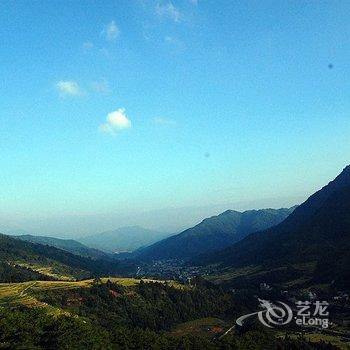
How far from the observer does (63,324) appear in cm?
9612

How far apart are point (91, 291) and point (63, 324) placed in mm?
104166

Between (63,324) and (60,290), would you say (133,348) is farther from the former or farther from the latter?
(60,290)

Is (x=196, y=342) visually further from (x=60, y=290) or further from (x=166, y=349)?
(x=60, y=290)

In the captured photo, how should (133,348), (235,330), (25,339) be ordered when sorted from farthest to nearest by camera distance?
(235,330) → (133,348) → (25,339)

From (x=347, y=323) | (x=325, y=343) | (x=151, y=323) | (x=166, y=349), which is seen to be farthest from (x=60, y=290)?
(x=347, y=323)

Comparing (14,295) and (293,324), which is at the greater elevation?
(14,295)

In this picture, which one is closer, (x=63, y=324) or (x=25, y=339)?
(x=25, y=339)

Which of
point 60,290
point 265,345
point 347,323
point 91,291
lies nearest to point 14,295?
point 60,290

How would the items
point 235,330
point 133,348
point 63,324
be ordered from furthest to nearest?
point 235,330 → point 133,348 → point 63,324

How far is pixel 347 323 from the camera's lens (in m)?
183

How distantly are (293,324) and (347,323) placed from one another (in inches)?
934

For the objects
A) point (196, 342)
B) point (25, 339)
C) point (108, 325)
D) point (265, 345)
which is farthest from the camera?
point (108, 325)

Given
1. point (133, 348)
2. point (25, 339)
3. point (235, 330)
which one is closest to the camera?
point (25, 339)

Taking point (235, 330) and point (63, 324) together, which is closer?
point (63, 324)
